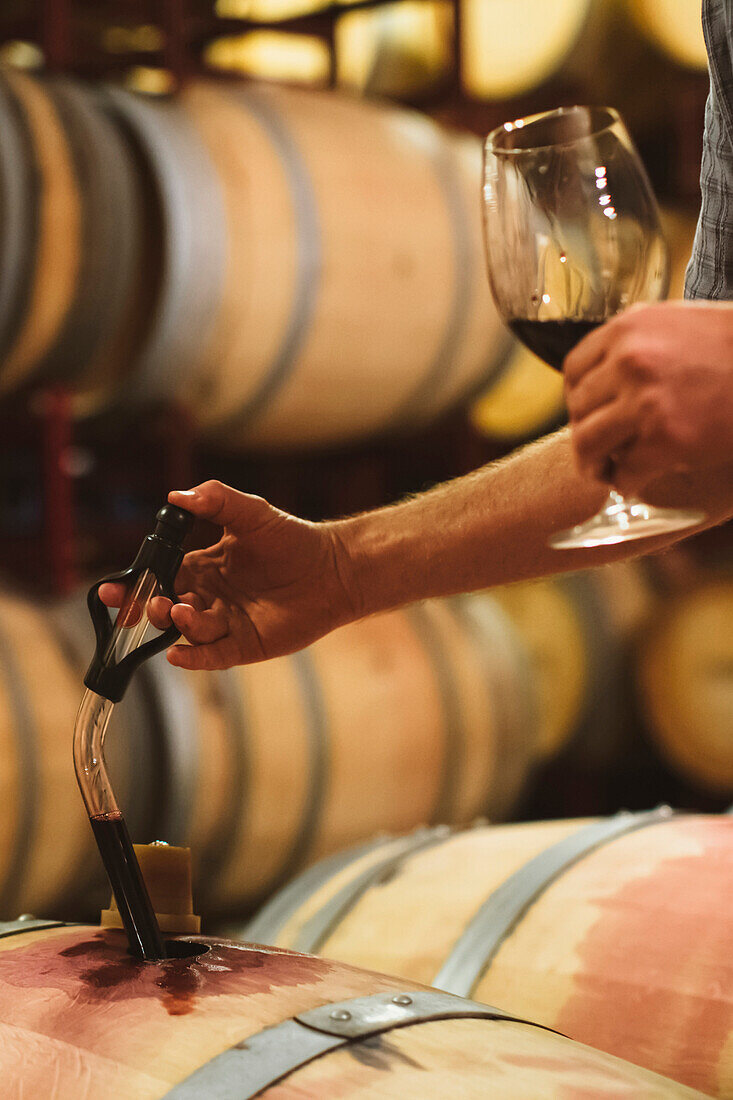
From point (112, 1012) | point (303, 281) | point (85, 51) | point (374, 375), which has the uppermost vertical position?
point (85, 51)

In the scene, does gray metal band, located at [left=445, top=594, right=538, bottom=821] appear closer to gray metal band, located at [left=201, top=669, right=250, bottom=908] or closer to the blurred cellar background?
the blurred cellar background

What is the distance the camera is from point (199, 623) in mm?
1075

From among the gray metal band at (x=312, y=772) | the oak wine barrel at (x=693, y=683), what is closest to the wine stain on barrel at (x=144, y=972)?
the gray metal band at (x=312, y=772)

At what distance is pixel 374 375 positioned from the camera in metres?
3.07

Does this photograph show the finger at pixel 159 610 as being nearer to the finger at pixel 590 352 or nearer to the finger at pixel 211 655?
the finger at pixel 211 655

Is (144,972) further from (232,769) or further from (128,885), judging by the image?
(232,769)

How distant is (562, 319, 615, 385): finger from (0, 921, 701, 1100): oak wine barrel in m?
0.43

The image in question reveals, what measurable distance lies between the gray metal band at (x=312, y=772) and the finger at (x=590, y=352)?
6.96ft

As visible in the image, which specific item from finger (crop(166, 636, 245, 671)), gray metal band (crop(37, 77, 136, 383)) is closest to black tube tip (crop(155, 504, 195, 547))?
finger (crop(166, 636, 245, 671))

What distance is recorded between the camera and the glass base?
0.75 m

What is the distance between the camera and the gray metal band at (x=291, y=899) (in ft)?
5.06

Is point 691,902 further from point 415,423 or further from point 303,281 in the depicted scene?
point 415,423

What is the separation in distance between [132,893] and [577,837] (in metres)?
0.64

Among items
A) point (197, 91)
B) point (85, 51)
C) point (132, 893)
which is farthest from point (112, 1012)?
point (85, 51)
